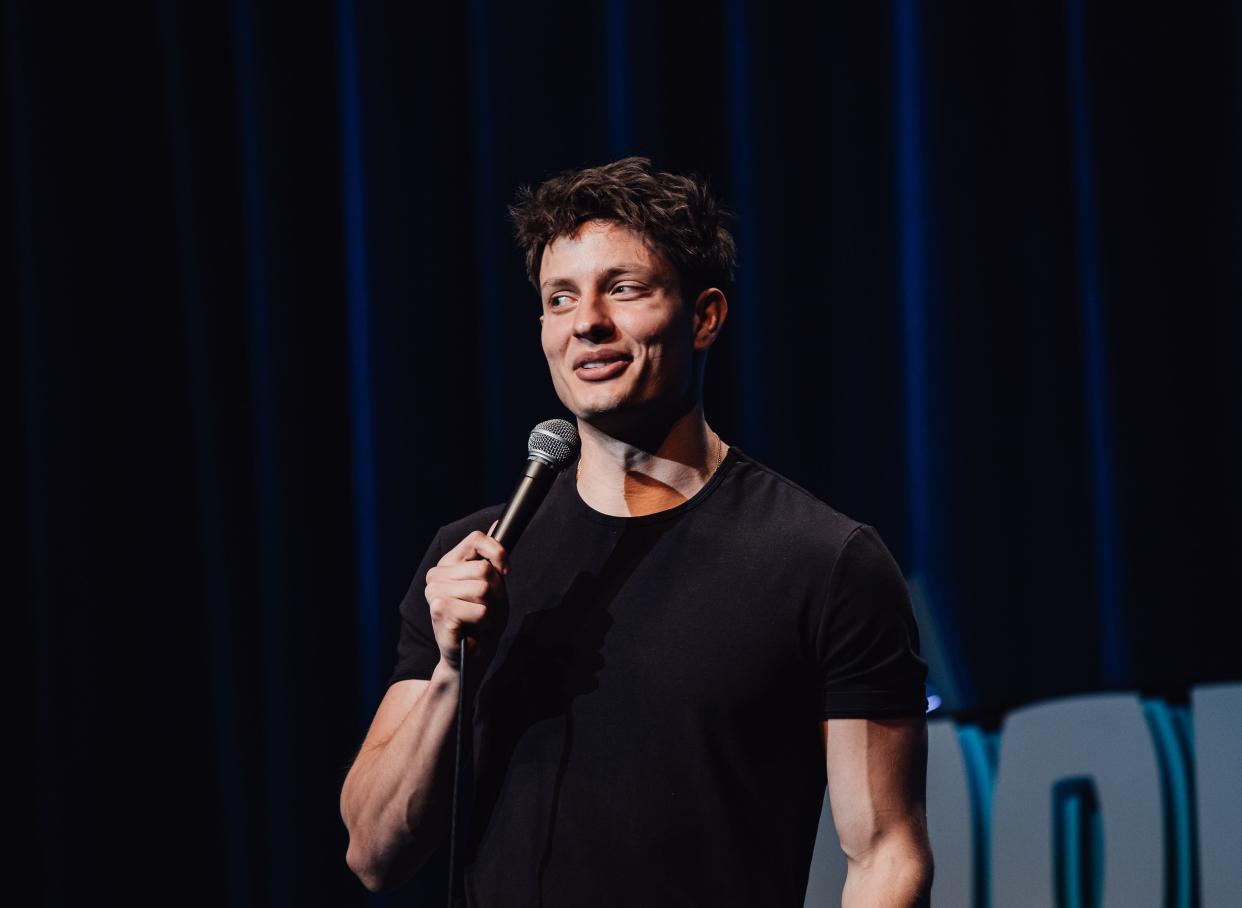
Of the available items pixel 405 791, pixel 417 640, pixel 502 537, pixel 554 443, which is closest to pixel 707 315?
pixel 554 443

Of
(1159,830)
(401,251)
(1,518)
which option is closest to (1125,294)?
(1159,830)

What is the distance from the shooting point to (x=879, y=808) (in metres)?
1.23

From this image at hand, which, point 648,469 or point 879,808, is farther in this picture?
point 648,469

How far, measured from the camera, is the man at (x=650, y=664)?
1212 mm

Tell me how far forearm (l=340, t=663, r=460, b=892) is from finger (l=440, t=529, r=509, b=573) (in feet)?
0.41

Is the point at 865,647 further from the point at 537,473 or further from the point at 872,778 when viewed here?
the point at 537,473

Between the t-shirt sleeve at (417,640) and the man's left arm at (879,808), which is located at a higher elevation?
the t-shirt sleeve at (417,640)

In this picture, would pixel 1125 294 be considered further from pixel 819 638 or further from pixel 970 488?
pixel 819 638

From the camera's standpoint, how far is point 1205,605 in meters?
2.53

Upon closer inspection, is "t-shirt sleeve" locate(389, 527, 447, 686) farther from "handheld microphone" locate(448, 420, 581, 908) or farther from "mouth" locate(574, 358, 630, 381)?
A: "mouth" locate(574, 358, 630, 381)

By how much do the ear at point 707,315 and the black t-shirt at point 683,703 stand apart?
0.62 feet

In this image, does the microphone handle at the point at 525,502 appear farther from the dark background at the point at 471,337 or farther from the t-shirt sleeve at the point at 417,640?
the dark background at the point at 471,337

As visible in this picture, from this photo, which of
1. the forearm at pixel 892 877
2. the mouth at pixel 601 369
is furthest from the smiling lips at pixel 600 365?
the forearm at pixel 892 877

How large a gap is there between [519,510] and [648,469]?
7.2 inches
